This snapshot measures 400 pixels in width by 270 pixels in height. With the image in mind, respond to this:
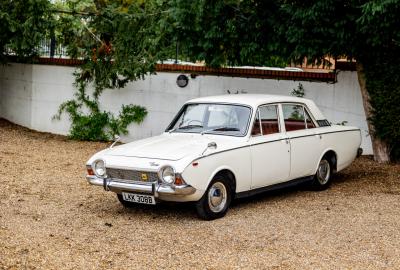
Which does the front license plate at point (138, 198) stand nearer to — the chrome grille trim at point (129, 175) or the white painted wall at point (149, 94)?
the chrome grille trim at point (129, 175)

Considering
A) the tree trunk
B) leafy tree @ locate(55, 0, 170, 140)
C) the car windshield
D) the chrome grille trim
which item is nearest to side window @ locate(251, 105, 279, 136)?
the car windshield

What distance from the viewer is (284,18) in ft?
39.1

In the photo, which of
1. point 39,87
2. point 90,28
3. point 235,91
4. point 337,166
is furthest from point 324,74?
point 39,87

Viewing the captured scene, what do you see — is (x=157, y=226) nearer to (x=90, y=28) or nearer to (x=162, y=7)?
(x=162, y=7)

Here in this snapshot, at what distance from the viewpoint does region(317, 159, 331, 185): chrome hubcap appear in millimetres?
10328

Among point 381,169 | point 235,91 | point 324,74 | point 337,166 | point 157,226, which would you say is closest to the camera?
point 157,226

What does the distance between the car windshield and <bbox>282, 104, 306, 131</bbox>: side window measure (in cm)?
82

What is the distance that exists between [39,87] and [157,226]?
10977mm

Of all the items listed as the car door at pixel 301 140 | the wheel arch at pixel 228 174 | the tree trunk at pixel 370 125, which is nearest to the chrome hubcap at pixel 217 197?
the wheel arch at pixel 228 174

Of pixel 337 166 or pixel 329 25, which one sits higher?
pixel 329 25

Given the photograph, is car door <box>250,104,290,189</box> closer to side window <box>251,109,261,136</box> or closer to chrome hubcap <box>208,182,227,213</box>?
side window <box>251,109,261,136</box>

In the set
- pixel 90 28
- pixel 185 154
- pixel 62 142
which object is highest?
pixel 90 28

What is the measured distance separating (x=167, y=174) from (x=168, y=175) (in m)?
0.02

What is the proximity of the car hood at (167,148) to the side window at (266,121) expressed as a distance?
714mm
